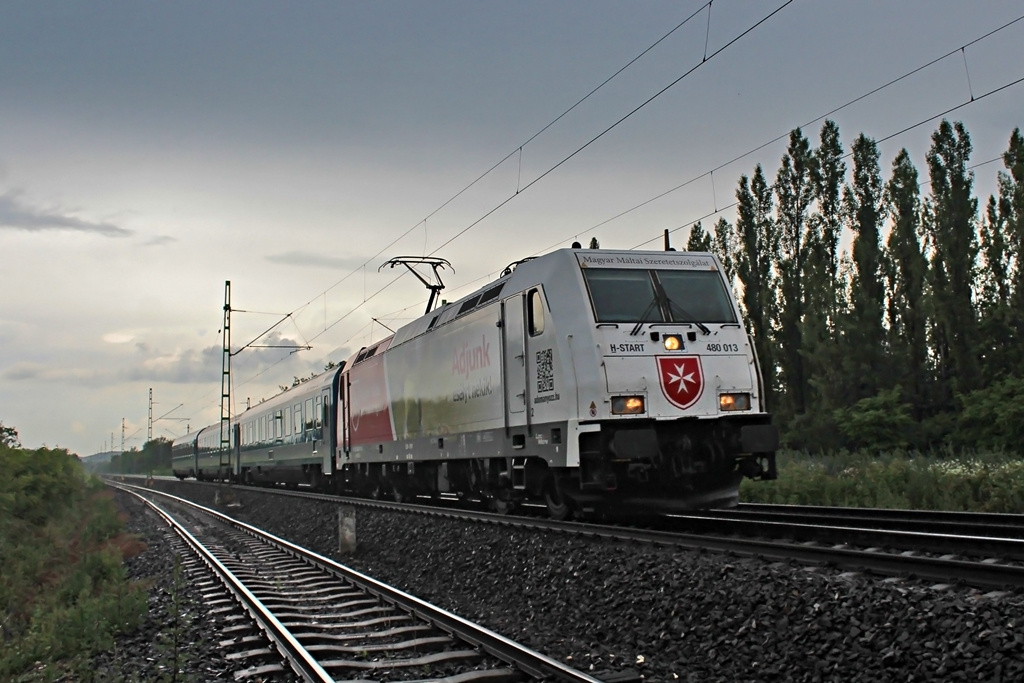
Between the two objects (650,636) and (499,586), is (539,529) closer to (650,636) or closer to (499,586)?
(499,586)

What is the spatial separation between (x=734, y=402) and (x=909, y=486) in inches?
218

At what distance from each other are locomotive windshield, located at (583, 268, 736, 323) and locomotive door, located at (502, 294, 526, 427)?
4.76 feet

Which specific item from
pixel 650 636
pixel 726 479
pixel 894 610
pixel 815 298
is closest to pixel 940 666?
pixel 894 610

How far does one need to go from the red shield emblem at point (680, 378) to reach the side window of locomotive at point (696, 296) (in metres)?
0.66

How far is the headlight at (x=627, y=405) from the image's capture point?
419 inches

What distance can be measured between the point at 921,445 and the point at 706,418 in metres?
22.9

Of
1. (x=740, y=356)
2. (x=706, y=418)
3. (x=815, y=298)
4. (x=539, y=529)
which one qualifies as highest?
(x=815, y=298)

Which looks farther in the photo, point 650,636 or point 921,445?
point 921,445

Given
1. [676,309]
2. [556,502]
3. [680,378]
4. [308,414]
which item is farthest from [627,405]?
[308,414]

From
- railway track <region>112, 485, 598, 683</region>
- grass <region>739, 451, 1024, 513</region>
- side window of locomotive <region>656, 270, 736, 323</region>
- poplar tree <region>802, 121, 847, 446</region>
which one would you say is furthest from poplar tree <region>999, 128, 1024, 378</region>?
railway track <region>112, 485, 598, 683</region>

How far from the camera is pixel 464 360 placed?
1478cm

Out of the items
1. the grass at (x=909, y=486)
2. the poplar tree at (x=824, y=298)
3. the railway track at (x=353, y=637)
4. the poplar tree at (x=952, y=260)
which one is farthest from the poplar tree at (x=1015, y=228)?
the railway track at (x=353, y=637)

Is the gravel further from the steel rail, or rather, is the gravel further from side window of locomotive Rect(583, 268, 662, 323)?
side window of locomotive Rect(583, 268, 662, 323)

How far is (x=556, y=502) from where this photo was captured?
12398 mm
